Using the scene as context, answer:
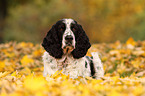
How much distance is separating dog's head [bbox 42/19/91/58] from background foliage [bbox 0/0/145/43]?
13.0m

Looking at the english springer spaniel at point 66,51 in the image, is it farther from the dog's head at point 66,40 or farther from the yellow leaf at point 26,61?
the yellow leaf at point 26,61

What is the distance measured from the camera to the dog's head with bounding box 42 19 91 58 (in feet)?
12.3

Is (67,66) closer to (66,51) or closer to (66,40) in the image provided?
(66,51)

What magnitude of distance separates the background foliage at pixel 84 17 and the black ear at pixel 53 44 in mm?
12953

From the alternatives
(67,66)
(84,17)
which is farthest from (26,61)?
(84,17)

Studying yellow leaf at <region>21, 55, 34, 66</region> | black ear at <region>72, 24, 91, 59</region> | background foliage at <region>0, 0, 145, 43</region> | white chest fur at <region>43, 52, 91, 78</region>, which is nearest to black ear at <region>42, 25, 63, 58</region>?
white chest fur at <region>43, 52, 91, 78</region>

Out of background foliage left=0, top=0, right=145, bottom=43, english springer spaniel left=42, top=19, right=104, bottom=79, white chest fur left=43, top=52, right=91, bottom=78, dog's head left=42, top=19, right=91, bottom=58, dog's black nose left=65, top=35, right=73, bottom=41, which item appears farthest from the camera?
background foliage left=0, top=0, right=145, bottom=43

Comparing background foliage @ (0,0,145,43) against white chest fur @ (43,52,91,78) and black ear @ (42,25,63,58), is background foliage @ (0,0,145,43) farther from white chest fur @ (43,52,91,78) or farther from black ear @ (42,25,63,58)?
white chest fur @ (43,52,91,78)

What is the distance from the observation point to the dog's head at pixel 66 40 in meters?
3.76

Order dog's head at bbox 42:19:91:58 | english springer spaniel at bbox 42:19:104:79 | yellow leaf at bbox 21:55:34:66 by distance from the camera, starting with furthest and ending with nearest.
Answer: yellow leaf at bbox 21:55:34:66 < english springer spaniel at bbox 42:19:104:79 < dog's head at bbox 42:19:91:58

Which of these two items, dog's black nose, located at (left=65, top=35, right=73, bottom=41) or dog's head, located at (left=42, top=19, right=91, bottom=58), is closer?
dog's black nose, located at (left=65, top=35, right=73, bottom=41)

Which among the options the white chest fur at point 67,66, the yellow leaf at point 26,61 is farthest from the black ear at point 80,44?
the yellow leaf at point 26,61

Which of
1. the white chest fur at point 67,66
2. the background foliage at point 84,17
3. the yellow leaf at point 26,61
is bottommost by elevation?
the white chest fur at point 67,66

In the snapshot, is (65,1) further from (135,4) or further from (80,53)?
(80,53)
